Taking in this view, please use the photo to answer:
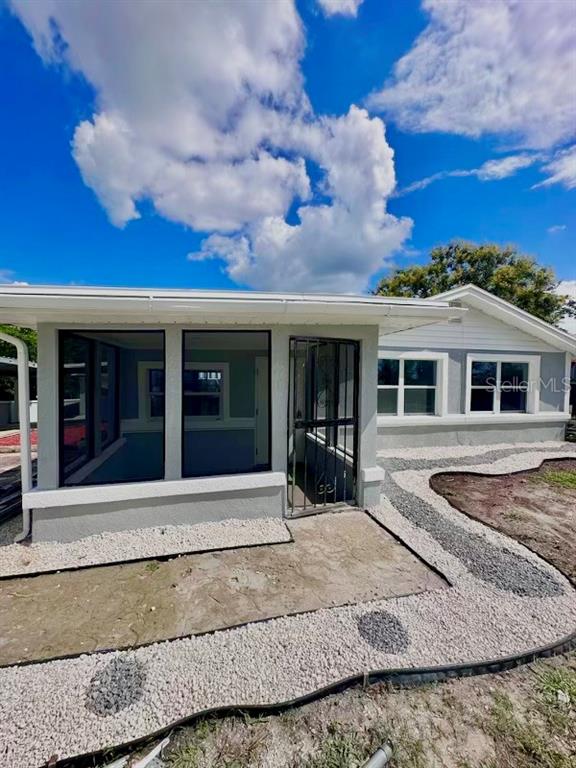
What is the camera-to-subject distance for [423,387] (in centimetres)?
989

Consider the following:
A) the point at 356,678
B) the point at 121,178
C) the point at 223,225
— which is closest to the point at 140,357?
the point at 121,178

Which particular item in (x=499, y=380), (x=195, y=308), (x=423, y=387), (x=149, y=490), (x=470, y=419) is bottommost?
(x=149, y=490)

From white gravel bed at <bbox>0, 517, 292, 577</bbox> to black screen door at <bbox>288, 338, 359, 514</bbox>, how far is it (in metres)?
0.86

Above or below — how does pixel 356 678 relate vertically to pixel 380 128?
below

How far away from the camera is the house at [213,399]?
4191 millimetres

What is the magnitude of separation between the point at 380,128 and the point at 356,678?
37.9ft

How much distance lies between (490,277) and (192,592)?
967 inches

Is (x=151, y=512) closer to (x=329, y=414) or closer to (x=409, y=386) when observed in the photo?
(x=329, y=414)

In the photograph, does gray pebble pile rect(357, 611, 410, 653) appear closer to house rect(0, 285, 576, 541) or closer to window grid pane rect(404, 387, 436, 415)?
house rect(0, 285, 576, 541)

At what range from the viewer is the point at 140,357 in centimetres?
920

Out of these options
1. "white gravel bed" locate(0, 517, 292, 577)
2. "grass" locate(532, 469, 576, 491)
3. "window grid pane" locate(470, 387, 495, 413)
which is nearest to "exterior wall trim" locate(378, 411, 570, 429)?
"window grid pane" locate(470, 387, 495, 413)

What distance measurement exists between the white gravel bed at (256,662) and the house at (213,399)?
199cm

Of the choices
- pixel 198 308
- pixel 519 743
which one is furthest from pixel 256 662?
pixel 198 308

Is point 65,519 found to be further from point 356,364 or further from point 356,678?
point 356,364
